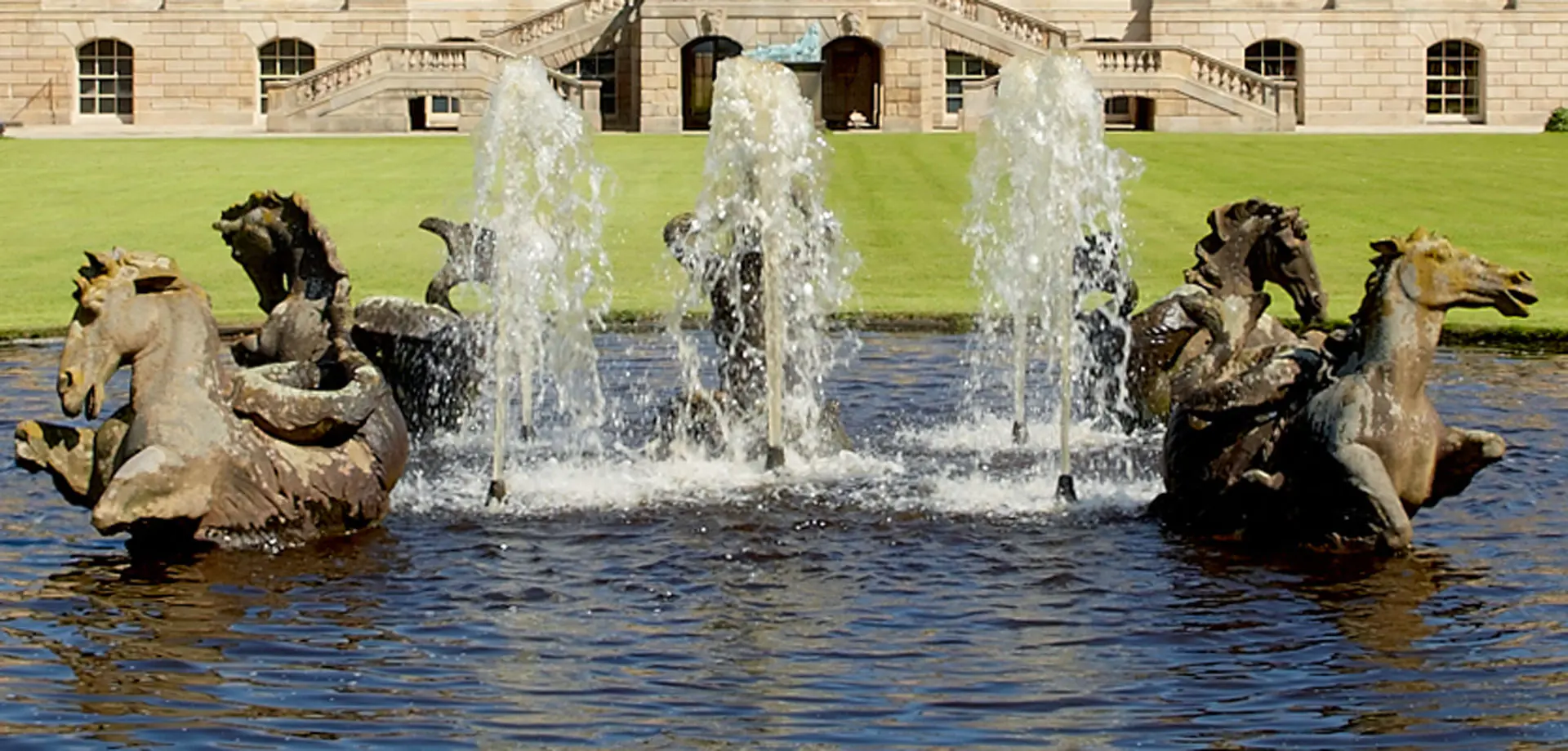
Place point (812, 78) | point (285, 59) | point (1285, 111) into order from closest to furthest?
1. point (812, 78)
2. point (1285, 111)
3. point (285, 59)

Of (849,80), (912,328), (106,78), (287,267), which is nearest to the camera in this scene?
(287,267)

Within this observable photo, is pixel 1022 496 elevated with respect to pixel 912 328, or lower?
lower

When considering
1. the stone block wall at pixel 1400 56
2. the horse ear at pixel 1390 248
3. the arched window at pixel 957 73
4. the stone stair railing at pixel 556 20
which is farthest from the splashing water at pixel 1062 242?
the stone block wall at pixel 1400 56

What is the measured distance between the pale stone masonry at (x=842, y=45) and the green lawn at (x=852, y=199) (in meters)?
8.82

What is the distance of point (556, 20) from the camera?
5378cm

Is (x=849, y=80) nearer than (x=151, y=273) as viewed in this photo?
No

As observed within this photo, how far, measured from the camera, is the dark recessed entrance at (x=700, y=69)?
5328 cm

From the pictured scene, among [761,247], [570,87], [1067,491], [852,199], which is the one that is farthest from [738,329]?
[570,87]

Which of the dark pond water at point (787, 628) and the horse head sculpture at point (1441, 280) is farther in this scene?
the horse head sculpture at point (1441, 280)

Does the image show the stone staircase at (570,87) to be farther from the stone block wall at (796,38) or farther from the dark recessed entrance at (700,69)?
the dark recessed entrance at (700,69)

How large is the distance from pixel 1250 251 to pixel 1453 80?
4731 cm

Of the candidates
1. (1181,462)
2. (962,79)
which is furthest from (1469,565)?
(962,79)

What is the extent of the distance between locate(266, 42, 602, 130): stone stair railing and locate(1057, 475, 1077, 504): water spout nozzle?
125 feet

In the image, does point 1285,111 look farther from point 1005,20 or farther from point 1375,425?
point 1375,425
